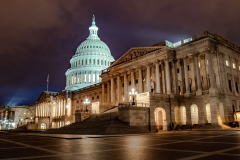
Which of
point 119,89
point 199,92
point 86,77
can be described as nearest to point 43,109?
point 86,77

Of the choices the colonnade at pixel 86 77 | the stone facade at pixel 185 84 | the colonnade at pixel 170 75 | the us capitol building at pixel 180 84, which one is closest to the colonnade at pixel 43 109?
the colonnade at pixel 86 77

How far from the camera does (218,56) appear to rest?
155 ft

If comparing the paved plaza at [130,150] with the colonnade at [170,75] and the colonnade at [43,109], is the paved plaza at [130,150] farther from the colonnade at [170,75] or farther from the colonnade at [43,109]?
the colonnade at [43,109]

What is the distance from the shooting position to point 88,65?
12188 cm

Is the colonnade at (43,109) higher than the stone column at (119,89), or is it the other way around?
the stone column at (119,89)

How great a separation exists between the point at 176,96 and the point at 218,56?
502 inches

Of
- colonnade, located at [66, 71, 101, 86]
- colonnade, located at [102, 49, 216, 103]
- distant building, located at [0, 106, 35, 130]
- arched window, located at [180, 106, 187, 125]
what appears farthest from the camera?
distant building, located at [0, 106, 35, 130]

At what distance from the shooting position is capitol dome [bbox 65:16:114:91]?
119m

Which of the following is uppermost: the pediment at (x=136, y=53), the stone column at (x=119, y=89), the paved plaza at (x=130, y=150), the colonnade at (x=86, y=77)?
the colonnade at (x=86, y=77)

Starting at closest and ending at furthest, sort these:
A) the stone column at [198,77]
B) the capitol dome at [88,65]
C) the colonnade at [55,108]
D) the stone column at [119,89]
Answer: the stone column at [198,77], the stone column at [119,89], the colonnade at [55,108], the capitol dome at [88,65]

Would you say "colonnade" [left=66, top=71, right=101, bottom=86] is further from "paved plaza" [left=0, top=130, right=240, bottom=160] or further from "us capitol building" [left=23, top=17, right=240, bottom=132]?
"paved plaza" [left=0, top=130, right=240, bottom=160]

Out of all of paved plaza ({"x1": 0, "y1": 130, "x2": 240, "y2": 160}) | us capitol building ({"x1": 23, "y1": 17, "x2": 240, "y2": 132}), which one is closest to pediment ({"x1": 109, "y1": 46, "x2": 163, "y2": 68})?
us capitol building ({"x1": 23, "y1": 17, "x2": 240, "y2": 132})

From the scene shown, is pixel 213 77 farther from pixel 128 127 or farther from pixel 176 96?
pixel 128 127

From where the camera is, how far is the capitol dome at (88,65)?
119 metres
